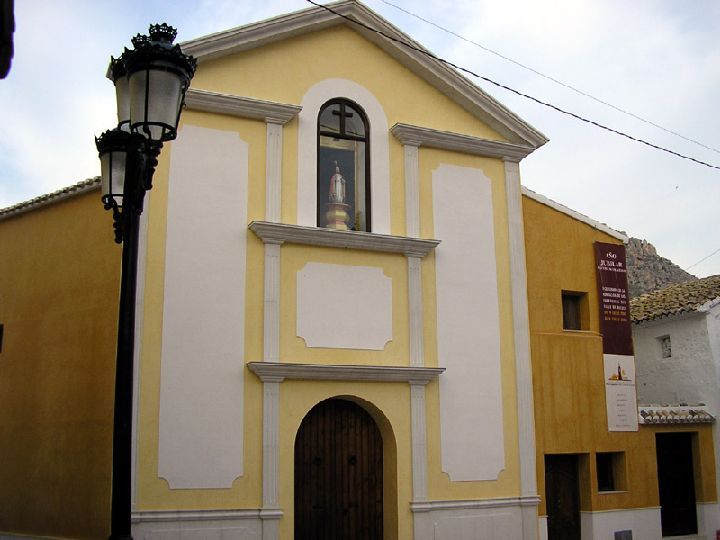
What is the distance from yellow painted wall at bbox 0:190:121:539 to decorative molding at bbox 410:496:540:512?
4.40 metres

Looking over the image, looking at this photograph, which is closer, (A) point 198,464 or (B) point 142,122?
(B) point 142,122

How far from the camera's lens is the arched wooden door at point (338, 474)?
40.7ft

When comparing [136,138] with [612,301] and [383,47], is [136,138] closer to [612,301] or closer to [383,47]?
[383,47]

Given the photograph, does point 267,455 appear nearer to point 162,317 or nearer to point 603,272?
point 162,317

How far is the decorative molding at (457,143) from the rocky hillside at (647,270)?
26518 mm

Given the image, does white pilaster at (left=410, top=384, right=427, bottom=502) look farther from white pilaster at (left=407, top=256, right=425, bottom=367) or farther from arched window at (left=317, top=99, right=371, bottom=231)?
arched window at (left=317, top=99, right=371, bottom=231)

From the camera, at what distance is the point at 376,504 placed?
12.9 m

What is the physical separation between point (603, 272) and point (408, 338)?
4.27 metres

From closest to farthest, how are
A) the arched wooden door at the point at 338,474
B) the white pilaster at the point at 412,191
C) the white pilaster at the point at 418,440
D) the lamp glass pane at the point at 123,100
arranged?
1. the lamp glass pane at the point at 123,100
2. the arched wooden door at the point at 338,474
3. the white pilaster at the point at 418,440
4. the white pilaster at the point at 412,191

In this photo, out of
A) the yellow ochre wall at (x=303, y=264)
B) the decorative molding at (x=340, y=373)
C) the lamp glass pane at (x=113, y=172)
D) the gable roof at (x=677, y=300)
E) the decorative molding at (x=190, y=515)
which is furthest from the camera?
the gable roof at (x=677, y=300)

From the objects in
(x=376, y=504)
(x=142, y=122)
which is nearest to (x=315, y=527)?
(x=376, y=504)

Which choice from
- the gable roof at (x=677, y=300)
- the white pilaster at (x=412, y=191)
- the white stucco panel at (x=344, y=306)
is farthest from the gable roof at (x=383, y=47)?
the gable roof at (x=677, y=300)

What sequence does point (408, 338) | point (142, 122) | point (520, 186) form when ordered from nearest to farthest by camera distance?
point (142, 122) → point (408, 338) → point (520, 186)

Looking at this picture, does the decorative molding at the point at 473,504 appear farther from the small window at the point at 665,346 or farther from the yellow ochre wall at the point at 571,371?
the small window at the point at 665,346
